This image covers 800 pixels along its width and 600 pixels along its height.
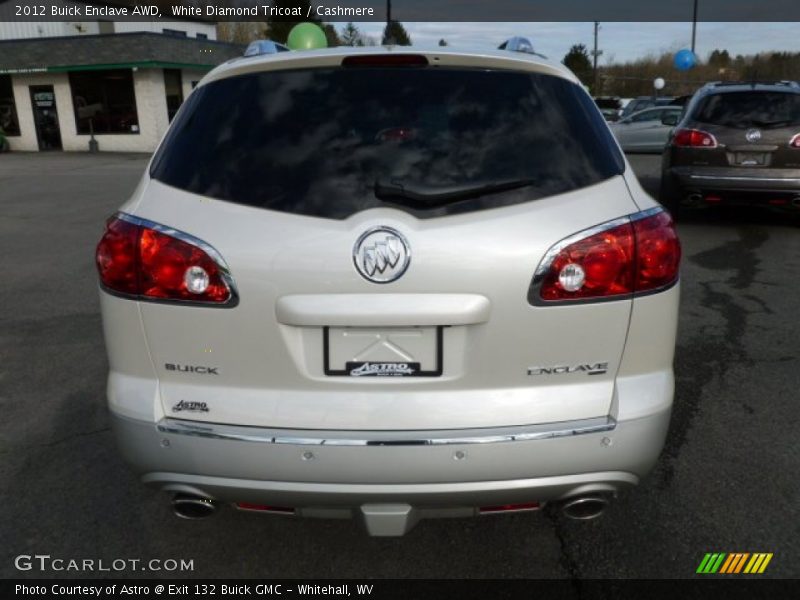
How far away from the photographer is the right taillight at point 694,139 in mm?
8164

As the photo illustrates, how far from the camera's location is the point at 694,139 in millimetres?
8258

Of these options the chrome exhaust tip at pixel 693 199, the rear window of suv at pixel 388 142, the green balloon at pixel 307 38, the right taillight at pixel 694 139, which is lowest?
the chrome exhaust tip at pixel 693 199

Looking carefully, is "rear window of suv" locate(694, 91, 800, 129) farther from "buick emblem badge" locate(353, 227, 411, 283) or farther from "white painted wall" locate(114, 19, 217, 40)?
"white painted wall" locate(114, 19, 217, 40)

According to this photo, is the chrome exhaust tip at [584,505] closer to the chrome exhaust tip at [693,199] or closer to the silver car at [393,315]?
the silver car at [393,315]

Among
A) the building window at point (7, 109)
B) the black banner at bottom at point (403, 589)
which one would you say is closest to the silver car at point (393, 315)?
the black banner at bottom at point (403, 589)

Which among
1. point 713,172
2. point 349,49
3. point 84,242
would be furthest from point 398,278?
point 84,242

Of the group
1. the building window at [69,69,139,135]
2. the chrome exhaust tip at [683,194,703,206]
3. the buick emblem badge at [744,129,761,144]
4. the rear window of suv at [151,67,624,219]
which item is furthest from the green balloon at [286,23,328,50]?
the building window at [69,69,139,135]

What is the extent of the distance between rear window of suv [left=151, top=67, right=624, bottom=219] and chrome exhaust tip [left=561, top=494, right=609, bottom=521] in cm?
93

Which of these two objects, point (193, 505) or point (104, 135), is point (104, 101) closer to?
point (104, 135)

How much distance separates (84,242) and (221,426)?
25.7 feet

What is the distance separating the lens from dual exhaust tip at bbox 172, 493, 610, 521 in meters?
2.19

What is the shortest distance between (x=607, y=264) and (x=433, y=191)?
1.81ft

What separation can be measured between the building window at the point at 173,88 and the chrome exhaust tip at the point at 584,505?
2835 centimetres

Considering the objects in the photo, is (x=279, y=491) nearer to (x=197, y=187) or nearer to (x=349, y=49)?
(x=197, y=187)
